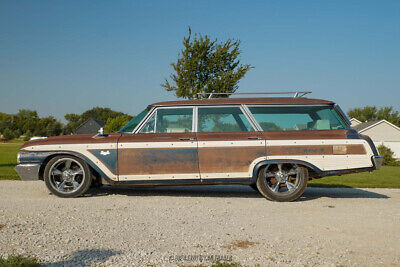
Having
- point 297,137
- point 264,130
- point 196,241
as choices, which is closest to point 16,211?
point 196,241

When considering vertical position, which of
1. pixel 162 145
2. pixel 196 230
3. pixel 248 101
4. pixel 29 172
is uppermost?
pixel 248 101

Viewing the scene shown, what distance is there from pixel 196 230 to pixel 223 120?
2565mm

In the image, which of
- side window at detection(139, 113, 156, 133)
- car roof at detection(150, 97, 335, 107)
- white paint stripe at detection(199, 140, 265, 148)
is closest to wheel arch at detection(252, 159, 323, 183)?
white paint stripe at detection(199, 140, 265, 148)

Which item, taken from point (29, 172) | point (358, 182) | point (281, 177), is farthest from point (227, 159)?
point (358, 182)

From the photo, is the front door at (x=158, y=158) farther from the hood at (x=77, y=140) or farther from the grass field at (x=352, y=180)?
the grass field at (x=352, y=180)

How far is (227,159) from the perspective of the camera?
5766 millimetres

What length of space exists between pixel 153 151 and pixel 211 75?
50.4 ft

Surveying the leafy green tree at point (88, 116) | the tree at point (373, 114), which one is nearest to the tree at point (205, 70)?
the tree at point (373, 114)

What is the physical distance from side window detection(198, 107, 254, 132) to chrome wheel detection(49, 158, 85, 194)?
7.61ft

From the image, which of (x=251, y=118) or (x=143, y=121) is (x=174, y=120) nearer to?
(x=143, y=121)

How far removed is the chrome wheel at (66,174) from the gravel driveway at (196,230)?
296 millimetres

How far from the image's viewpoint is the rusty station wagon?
227 inches

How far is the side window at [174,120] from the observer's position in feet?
19.8

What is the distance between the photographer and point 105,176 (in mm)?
5809
